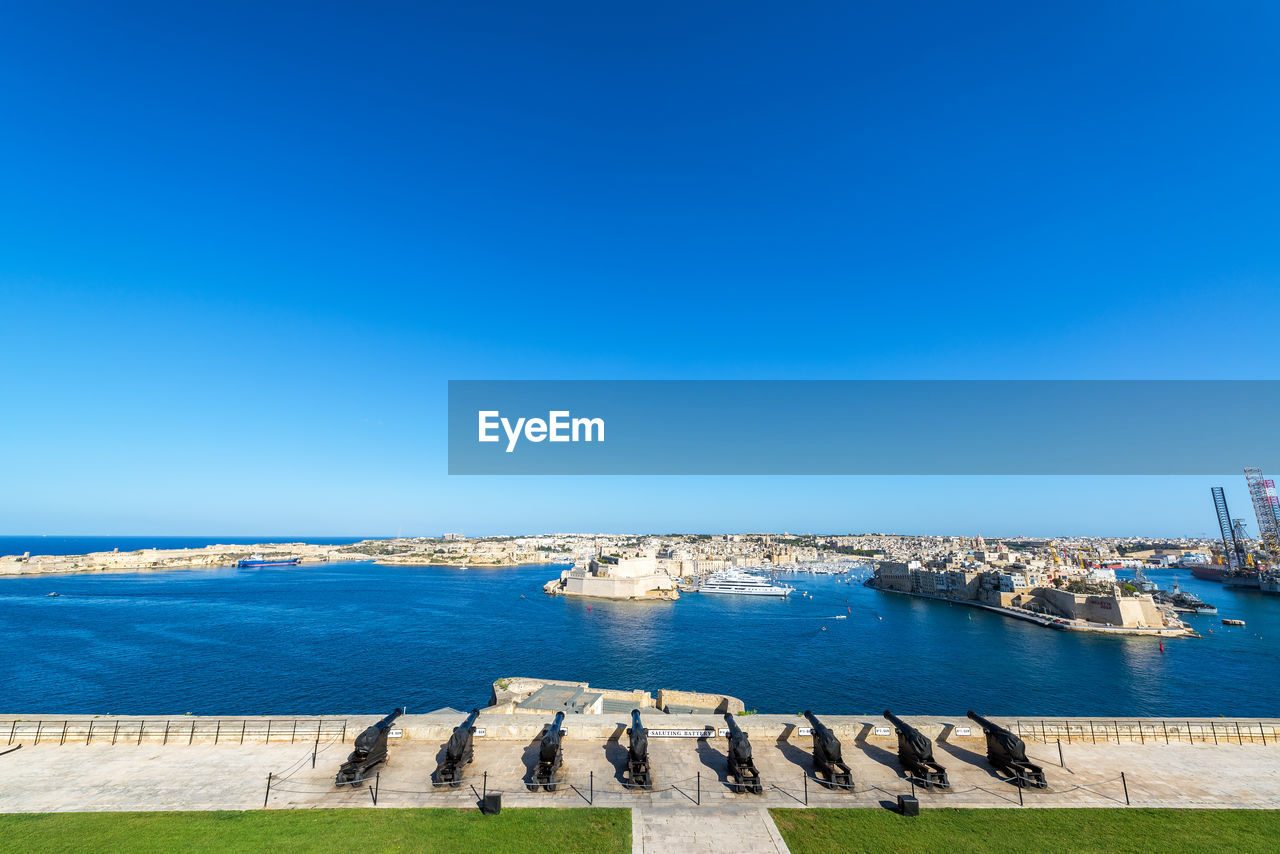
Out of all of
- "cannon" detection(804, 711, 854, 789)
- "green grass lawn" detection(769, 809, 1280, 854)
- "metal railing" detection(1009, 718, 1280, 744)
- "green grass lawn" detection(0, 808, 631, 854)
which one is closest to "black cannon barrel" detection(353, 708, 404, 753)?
"green grass lawn" detection(0, 808, 631, 854)

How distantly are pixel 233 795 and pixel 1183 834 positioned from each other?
14.4m

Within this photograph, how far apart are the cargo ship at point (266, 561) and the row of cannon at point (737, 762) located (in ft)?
556

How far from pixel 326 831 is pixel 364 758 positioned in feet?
5.53

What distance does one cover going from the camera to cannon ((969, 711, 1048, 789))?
9.11 m

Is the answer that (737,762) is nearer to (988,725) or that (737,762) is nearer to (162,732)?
(988,725)

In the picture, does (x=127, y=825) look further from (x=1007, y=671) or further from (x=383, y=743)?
(x=1007, y=671)

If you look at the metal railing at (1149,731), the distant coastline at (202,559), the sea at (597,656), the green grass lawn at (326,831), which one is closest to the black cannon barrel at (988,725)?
the metal railing at (1149,731)

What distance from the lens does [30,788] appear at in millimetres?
8812

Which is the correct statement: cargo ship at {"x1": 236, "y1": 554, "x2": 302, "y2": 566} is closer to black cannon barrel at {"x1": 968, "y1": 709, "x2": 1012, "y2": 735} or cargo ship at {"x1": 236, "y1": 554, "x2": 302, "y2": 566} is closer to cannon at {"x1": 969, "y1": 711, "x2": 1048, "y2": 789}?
black cannon barrel at {"x1": 968, "y1": 709, "x2": 1012, "y2": 735}

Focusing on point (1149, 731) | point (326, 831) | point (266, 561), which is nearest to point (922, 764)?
point (1149, 731)

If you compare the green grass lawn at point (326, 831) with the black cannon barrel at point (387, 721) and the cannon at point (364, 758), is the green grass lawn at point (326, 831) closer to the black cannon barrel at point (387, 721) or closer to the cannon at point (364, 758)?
the cannon at point (364, 758)

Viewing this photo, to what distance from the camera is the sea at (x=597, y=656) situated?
30.9m

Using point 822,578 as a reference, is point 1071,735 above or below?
above

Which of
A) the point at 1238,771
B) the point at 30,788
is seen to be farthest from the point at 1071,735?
the point at 30,788
